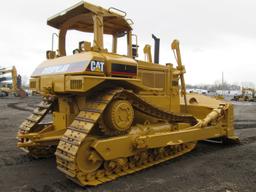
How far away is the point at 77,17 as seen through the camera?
578 cm

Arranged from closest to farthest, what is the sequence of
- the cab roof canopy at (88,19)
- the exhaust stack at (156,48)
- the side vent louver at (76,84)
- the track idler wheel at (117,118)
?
the side vent louver at (76,84) → the track idler wheel at (117,118) → the cab roof canopy at (88,19) → the exhaust stack at (156,48)

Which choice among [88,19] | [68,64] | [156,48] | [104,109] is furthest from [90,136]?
[156,48]

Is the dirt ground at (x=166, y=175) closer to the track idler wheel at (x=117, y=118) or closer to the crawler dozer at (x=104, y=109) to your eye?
the crawler dozer at (x=104, y=109)

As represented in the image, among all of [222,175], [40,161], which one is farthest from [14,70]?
[222,175]

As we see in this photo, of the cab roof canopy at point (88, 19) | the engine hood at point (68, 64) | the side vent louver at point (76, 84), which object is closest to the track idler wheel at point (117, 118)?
the side vent louver at point (76, 84)

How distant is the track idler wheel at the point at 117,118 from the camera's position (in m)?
4.91

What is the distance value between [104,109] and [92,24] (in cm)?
227

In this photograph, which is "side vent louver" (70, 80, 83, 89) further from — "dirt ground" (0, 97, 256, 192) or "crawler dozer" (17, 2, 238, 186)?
"dirt ground" (0, 97, 256, 192)

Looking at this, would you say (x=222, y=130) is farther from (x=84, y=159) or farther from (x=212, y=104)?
(x=84, y=159)

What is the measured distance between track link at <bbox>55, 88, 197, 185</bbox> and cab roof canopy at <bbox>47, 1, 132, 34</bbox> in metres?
1.51

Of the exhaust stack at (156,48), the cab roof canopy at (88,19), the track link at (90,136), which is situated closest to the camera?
the track link at (90,136)

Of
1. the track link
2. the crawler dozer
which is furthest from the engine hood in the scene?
the track link

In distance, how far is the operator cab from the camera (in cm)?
511

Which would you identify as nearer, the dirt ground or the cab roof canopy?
the dirt ground
